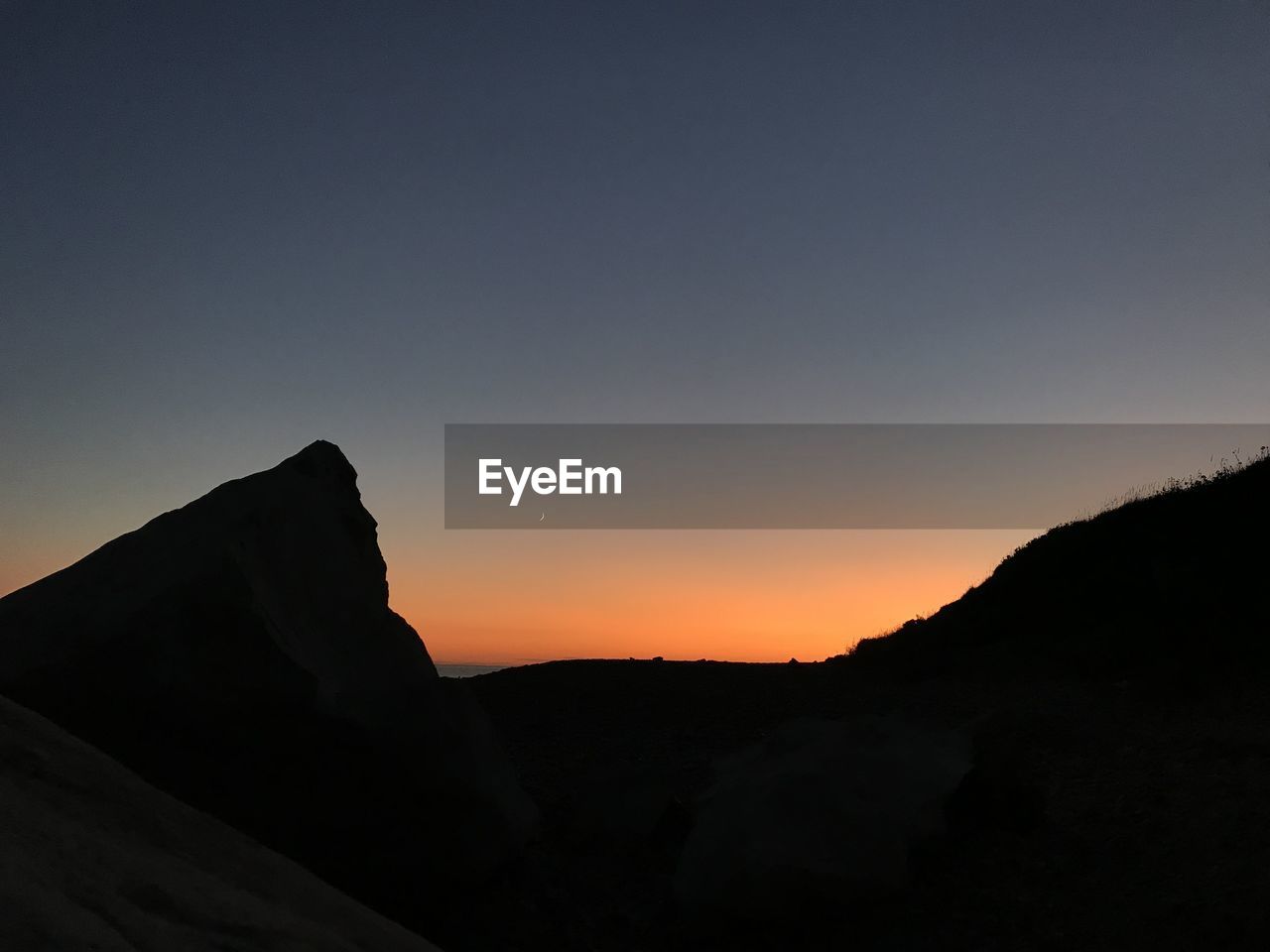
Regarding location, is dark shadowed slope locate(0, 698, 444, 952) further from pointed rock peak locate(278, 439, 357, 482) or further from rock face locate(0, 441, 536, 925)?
pointed rock peak locate(278, 439, 357, 482)

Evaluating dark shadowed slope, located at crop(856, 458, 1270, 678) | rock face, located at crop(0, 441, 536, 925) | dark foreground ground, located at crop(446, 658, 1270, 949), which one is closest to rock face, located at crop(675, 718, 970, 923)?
dark foreground ground, located at crop(446, 658, 1270, 949)

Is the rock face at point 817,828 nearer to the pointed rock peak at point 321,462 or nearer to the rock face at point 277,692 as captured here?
the rock face at point 277,692

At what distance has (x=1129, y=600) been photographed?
40.3ft

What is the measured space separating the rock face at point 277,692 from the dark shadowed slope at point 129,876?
0.70 m

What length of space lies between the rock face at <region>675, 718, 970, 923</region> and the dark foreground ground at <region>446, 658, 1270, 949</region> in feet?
0.53

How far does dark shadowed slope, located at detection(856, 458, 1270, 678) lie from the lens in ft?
33.1

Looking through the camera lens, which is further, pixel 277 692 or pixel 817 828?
pixel 817 828

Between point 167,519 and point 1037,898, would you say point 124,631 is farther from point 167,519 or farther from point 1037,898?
point 1037,898

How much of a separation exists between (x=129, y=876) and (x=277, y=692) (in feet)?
7.58

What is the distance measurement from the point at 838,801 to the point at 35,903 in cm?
481

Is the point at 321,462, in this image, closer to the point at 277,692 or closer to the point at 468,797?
the point at 277,692

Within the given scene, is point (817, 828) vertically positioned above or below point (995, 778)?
below

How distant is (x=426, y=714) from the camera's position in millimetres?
5941

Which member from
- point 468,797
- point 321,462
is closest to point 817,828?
point 468,797
